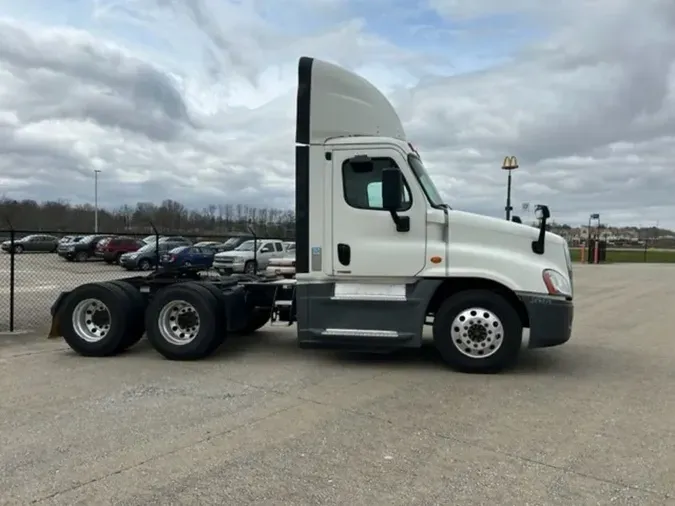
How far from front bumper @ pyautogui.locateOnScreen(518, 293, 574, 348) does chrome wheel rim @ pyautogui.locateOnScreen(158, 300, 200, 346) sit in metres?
4.16

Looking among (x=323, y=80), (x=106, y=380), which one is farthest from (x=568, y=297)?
(x=106, y=380)

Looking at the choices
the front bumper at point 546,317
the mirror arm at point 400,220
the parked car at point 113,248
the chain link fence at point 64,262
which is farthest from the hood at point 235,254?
the front bumper at point 546,317

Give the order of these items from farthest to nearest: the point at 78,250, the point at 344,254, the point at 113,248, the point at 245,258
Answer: the point at 113,248 < the point at 78,250 < the point at 245,258 < the point at 344,254

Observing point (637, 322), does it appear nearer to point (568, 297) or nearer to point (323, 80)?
point (568, 297)

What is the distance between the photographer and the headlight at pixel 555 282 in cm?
717

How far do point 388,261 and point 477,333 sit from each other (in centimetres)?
135

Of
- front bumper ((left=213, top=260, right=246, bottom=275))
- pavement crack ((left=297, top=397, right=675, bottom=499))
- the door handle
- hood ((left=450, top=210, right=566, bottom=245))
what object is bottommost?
pavement crack ((left=297, top=397, right=675, bottom=499))

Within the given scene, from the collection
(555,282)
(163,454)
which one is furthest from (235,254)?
(163,454)

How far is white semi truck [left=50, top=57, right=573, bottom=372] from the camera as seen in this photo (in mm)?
7234

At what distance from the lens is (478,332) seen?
7.32m

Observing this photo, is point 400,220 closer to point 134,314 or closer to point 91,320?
point 134,314

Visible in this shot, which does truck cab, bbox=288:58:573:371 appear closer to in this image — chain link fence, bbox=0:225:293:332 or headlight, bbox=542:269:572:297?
headlight, bbox=542:269:572:297

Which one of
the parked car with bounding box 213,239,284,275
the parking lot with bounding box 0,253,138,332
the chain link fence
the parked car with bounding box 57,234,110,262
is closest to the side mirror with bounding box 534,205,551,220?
the chain link fence

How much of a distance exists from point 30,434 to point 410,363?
454 centimetres
